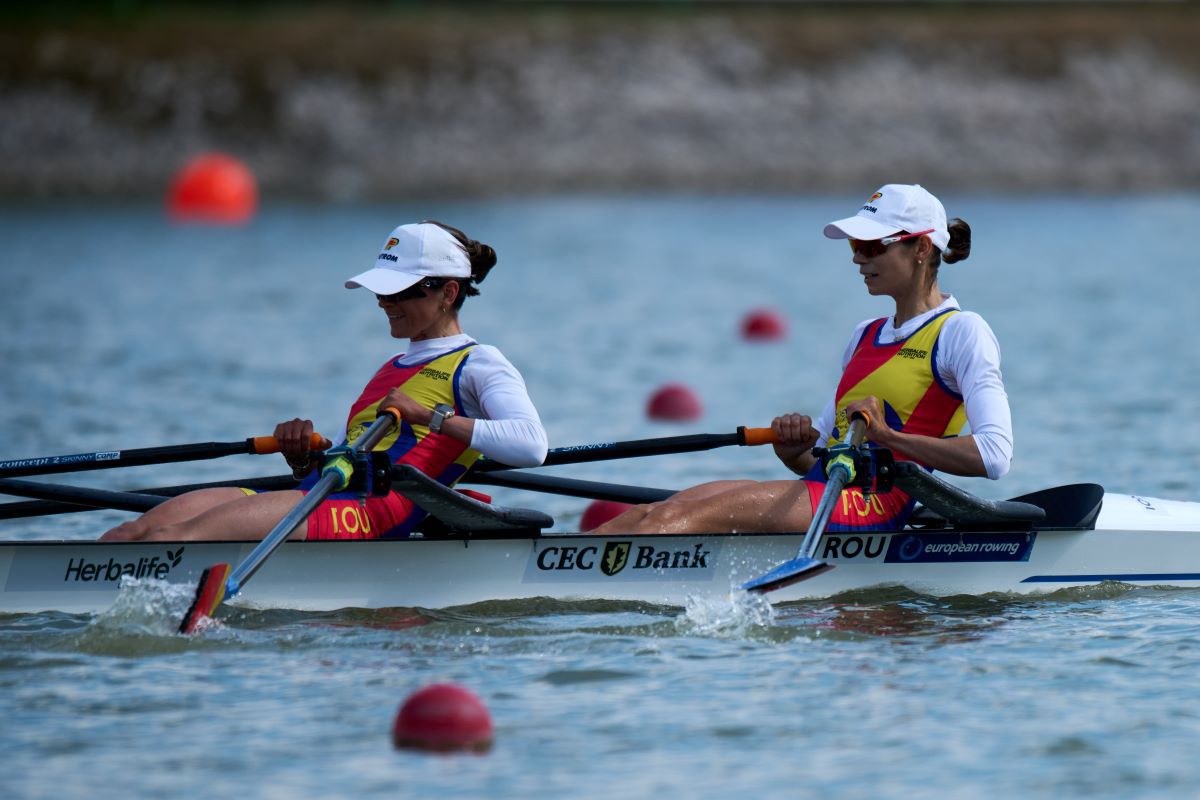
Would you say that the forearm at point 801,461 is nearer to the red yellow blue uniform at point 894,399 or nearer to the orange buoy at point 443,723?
the red yellow blue uniform at point 894,399

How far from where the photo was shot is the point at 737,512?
7.28 meters

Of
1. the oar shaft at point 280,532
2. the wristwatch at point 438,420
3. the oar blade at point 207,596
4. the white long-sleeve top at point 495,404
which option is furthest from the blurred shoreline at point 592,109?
the oar blade at point 207,596

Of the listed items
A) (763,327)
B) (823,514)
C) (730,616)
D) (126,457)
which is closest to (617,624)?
(730,616)

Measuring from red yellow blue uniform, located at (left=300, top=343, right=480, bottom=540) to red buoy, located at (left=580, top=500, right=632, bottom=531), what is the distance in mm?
1726

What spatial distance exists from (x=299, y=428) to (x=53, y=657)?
1232 mm

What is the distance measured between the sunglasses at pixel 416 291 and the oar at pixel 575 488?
1166 mm

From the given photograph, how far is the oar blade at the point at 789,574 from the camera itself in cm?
686

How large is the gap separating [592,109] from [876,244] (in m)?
27.1

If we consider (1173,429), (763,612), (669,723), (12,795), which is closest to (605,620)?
(763,612)

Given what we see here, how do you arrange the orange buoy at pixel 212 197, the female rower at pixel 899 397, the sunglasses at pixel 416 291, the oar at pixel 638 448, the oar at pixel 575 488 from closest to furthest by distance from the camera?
1. the female rower at pixel 899 397
2. the sunglasses at pixel 416 291
3. the oar at pixel 638 448
4. the oar at pixel 575 488
5. the orange buoy at pixel 212 197

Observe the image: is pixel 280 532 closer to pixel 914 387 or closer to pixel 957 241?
pixel 914 387

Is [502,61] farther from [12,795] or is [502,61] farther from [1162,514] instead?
[12,795]

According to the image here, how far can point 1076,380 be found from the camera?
48.0ft

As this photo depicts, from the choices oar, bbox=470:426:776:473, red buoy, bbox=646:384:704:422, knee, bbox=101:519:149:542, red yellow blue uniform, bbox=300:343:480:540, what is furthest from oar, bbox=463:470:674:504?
red buoy, bbox=646:384:704:422
